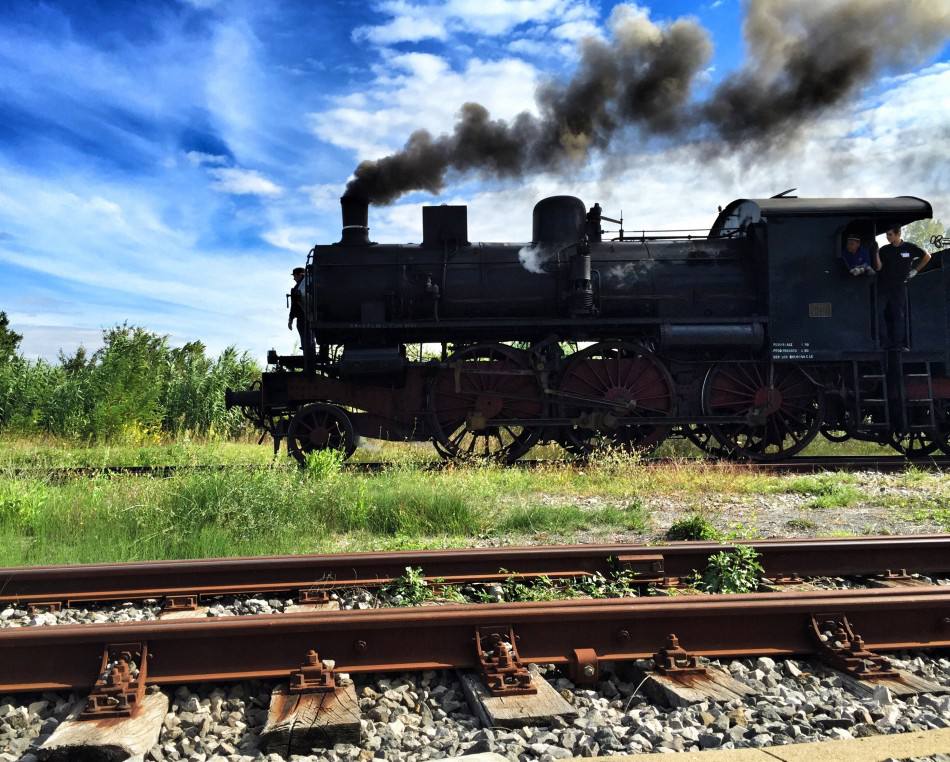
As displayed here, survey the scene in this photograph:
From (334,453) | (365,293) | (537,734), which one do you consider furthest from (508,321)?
(537,734)

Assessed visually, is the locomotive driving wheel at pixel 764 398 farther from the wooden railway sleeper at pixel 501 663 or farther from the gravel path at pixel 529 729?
the wooden railway sleeper at pixel 501 663

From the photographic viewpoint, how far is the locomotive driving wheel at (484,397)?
996cm

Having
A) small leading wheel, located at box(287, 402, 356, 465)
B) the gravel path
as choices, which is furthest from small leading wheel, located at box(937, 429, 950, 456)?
the gravel path

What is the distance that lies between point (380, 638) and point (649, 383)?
309 inches

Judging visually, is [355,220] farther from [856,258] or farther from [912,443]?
[912,443]

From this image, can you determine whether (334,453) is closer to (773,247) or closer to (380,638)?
(380,638)

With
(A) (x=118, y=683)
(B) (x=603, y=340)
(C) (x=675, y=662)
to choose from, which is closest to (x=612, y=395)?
(B) (x=603, y=340)

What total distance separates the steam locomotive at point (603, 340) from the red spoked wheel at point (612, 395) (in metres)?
0.02

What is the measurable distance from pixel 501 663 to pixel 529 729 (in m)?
0.40

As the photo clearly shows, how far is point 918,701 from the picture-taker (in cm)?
267

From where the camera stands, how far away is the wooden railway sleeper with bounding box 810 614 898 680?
2861 mm

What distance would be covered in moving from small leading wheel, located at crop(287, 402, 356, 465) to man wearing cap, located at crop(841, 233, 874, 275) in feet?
24.2

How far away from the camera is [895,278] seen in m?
9.78

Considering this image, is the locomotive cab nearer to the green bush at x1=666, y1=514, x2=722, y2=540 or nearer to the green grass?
the green grass
